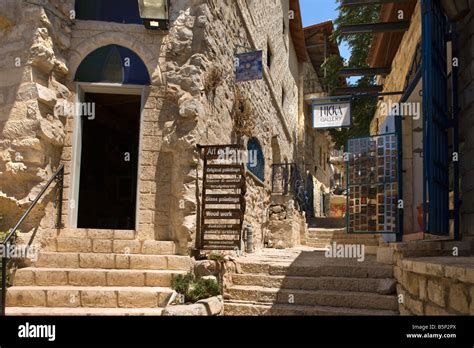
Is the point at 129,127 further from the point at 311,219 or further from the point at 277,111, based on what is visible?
the point at 311,219

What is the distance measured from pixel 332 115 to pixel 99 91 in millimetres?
4307

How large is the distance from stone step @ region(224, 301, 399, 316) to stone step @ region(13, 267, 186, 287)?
95 centimetres

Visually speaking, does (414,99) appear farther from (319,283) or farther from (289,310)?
(289,310)

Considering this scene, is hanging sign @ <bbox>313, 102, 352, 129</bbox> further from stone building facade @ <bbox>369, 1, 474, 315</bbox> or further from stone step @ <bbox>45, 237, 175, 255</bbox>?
stone step @ <bbox>45, 237, 175, 255</bbox>

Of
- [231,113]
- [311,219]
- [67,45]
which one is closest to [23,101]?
[67,45]

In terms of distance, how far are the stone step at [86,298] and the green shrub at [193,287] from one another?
8.1 inches

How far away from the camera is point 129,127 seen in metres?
11.7

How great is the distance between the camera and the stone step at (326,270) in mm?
6126

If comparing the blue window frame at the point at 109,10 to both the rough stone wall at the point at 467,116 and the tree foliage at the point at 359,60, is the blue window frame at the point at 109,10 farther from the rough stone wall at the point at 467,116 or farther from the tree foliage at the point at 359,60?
the tree foliage at the point at 359,60

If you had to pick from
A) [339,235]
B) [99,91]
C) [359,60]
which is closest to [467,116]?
[99,91]

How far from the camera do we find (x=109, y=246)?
6.70 meters

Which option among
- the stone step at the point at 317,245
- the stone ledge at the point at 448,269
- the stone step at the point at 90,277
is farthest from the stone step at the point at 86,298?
the stone step at the point at 317,245

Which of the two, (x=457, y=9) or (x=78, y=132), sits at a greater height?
(x=457, y=9)

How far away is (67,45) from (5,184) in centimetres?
239
